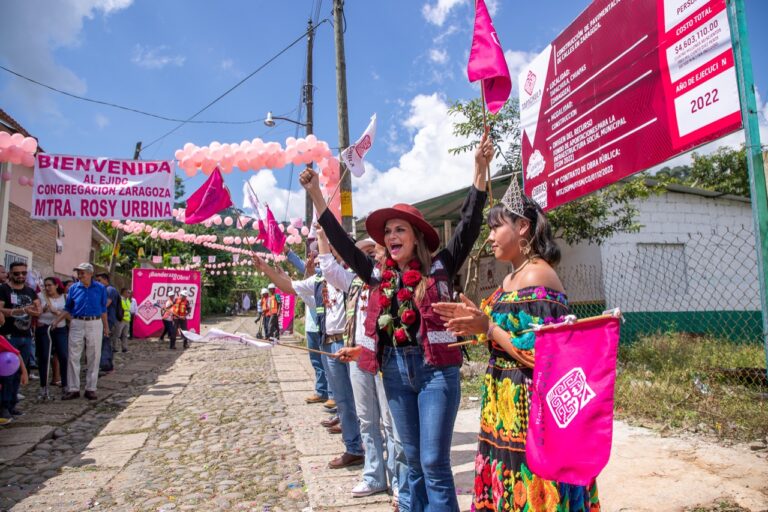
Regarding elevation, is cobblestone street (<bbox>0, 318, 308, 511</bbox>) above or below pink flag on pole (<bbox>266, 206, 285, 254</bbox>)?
below

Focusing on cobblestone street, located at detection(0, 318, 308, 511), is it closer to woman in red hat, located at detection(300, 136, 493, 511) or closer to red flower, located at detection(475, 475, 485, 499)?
woman in red hat, located at detection(300, 136, 493, 511)

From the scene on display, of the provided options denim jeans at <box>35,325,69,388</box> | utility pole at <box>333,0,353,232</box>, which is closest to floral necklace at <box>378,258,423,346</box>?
utility pole at <box>333,0,353,232</box>

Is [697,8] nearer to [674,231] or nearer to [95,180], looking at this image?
[95,180]

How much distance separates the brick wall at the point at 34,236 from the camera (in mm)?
12023

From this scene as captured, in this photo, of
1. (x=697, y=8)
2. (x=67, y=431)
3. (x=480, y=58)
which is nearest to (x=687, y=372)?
(x=697, y=8)

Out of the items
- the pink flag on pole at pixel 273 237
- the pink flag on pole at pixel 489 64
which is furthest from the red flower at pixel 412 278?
the pink flag on pole at pixel 273 237

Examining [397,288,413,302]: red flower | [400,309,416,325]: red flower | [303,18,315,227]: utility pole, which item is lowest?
[400,309,416,325]: red flower

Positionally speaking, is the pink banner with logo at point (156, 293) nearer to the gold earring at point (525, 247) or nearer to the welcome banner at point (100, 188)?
the welcome banner at point (100, 188)

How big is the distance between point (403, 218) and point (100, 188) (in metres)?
7.05

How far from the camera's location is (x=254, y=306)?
6462 cm

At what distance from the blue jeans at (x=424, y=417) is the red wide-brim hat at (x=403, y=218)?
0.66 m

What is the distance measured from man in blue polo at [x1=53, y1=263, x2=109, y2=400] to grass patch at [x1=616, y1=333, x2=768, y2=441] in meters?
6.92

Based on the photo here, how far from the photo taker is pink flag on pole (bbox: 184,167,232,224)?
696 cm

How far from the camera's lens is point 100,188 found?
8234 mm
